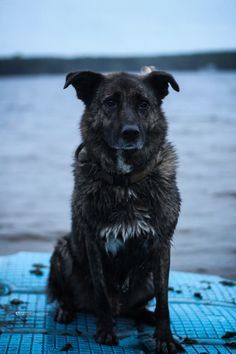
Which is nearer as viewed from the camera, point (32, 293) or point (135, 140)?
point (135, 140)

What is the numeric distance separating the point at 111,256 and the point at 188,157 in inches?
441

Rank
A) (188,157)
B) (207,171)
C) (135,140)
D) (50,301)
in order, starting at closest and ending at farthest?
(135,140) < (50,301) < (207,171) < (188,157)

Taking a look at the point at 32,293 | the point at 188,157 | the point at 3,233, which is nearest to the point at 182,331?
the point at 32,293

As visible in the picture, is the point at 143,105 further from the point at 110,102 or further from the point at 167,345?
the point at 167,345

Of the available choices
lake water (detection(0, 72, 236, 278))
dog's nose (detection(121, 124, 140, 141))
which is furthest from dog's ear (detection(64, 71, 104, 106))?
lake water (detection(0, 72, 236, 278))

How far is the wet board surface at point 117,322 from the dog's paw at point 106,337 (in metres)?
0.05

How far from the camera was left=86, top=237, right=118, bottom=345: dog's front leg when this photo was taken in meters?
4.14

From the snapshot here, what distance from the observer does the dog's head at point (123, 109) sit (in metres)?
4.04

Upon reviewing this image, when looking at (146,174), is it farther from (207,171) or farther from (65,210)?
(207,171)

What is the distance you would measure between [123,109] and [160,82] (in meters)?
0.43

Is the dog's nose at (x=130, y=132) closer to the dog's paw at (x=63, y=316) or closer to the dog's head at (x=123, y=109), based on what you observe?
the dog's head at (x=123, y=109)

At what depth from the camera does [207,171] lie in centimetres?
1309

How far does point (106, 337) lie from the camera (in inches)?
162

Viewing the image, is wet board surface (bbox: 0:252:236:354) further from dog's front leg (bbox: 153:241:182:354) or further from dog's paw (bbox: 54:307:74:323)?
dog's front leg (bbox: 153:241:182:354)
